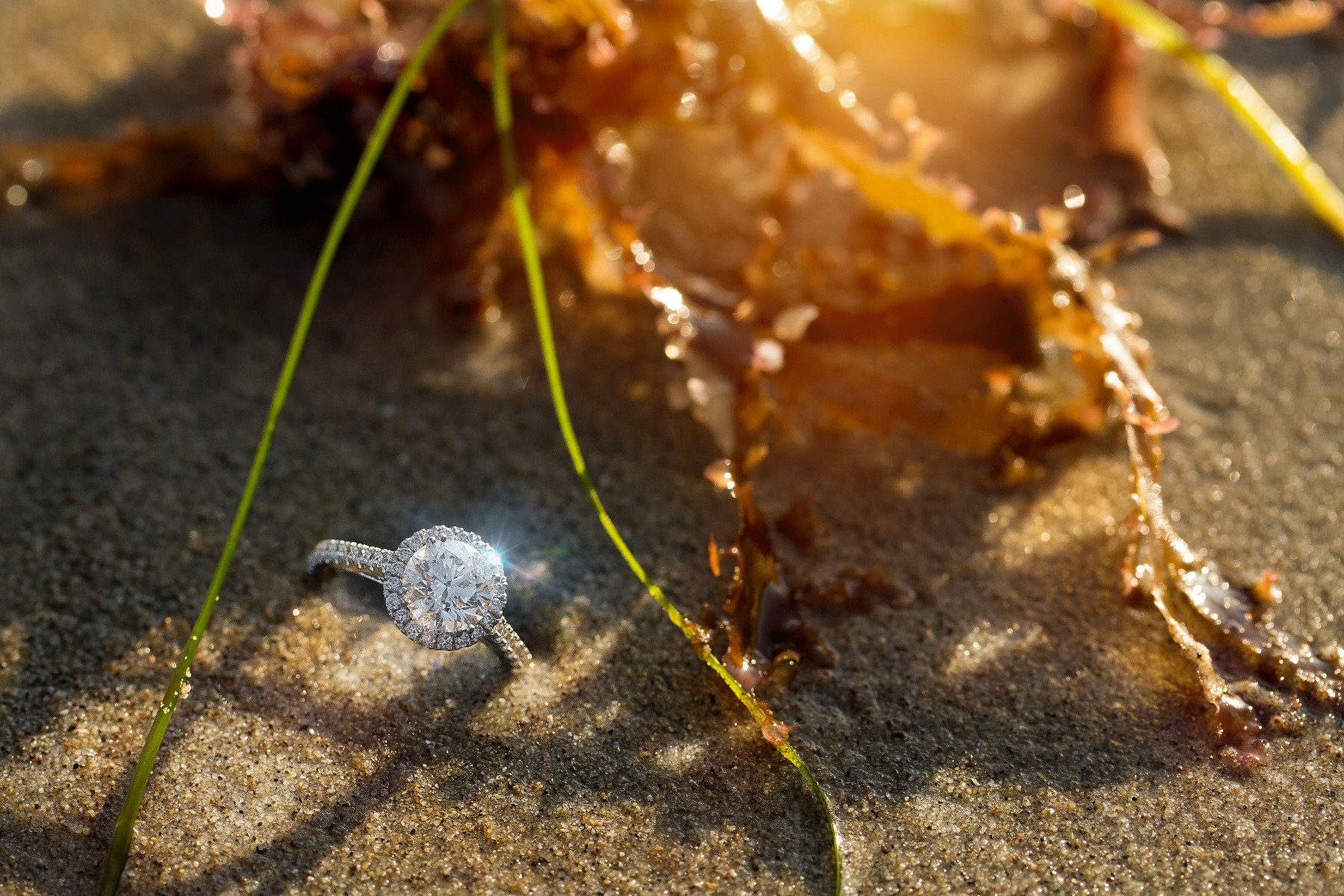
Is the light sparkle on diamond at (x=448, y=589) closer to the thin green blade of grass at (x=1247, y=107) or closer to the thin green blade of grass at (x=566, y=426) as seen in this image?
the thin green blade of grass at (x=566, y=426)

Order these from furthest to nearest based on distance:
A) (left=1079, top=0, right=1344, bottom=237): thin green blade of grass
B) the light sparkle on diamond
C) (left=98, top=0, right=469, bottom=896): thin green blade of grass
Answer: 1. (left=1079, top=0, right=1344, bottom=237): thin green blade of grass
2. the light sparkle on diamond
3. (left=98, top=0, right=469, bottom=896): thin green blade of grass

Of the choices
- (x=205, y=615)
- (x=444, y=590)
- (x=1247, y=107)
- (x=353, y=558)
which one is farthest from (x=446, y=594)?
(x=1247, y=107)

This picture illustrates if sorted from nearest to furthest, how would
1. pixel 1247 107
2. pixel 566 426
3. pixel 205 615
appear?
pixel 205 615, pixel 566 426, pixel 1247 107

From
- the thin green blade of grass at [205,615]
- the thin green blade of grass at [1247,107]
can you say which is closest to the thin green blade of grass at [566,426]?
the thin green blade of grass at [205,615]

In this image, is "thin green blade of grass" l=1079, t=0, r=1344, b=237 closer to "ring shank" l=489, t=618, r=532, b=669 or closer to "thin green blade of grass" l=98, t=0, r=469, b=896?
"thin green blade of grass" l=98, t=0, r=469, b=896

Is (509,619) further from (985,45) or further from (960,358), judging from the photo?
(985,45)

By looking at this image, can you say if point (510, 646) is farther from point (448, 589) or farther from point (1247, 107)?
point (1247, 107)

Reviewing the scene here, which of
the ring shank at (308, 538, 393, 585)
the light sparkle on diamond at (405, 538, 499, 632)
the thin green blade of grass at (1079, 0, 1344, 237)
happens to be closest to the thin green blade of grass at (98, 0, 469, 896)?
the ring shank at (308, 538, 393, 585)
